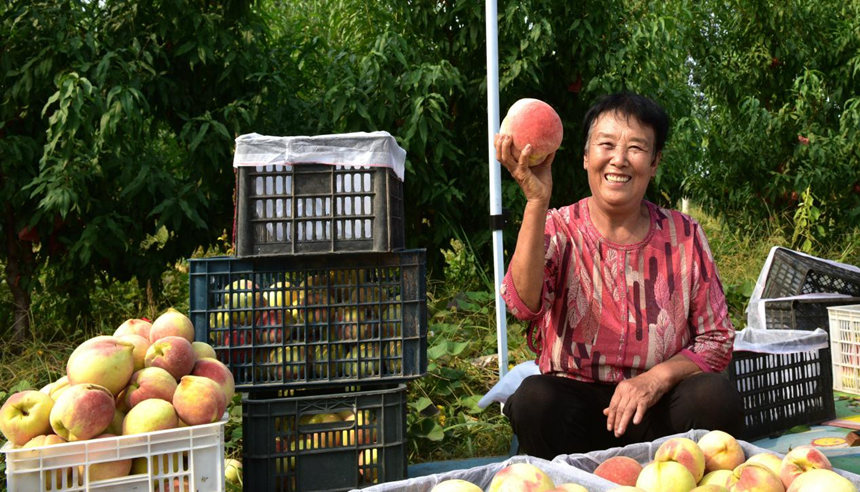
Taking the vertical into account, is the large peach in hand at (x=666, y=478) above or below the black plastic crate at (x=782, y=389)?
above

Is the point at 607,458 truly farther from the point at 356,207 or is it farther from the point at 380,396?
the point at 356,207

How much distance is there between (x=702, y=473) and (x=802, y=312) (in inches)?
98.0

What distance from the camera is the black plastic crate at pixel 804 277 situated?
155 inches

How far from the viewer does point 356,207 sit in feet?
8.25

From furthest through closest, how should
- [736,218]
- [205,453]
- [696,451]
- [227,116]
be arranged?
[736,218], [227,116], [205,453], [696,451]

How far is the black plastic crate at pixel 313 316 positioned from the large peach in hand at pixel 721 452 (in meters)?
1.05

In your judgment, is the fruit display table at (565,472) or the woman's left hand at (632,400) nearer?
the fruit display table at (565,472)

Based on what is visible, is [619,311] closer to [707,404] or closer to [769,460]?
[707,404]

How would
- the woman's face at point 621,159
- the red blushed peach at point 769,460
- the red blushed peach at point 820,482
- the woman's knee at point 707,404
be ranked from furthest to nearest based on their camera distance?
the woman's face at point 621,159
the woman's knee at point 707,404
the red blushed peach at point 769,460
the red blushed peach at point 820,482

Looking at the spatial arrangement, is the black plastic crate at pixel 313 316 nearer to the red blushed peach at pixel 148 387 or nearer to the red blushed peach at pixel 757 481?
the red blushed peach at pixel 148 387

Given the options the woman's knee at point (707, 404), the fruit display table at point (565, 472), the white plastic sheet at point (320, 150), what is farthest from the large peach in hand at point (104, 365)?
the woman's knee at point (707, 404)

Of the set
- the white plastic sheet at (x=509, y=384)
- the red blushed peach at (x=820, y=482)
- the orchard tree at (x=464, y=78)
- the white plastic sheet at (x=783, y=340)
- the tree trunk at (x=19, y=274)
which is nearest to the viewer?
the red blushed peach at (x=820, y=482)

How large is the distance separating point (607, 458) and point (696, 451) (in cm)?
19

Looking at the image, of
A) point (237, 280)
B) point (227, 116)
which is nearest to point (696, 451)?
point (237, 280)
